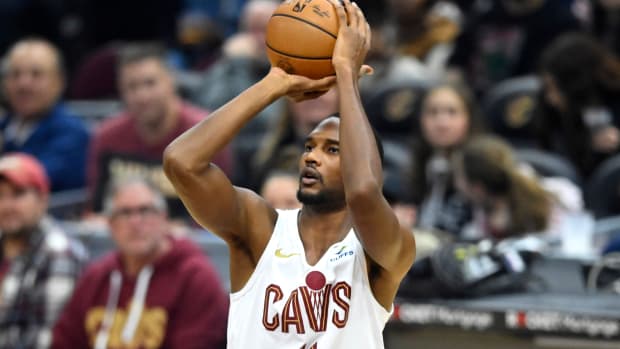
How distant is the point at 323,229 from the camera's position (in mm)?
4977

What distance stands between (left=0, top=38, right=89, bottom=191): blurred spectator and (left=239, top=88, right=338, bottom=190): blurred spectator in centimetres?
119

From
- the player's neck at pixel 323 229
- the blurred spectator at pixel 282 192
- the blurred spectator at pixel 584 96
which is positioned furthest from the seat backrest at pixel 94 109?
the player's neck at pixel 323 229

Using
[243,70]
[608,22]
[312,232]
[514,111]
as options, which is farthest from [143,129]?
[312,232]

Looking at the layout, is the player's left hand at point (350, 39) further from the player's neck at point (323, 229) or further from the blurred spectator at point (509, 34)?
the blurred spectator at point (509, 34)

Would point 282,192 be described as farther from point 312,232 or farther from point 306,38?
point 306,38

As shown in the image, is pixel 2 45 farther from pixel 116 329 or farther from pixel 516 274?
pixel 516 274

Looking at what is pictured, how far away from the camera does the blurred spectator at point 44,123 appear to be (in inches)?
365

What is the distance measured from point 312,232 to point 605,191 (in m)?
3.49

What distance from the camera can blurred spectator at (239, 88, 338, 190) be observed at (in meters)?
8.28

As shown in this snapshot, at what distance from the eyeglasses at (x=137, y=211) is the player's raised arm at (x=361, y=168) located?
9.17 feet

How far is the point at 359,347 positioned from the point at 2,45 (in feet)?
30.0

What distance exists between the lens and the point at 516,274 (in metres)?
6.90

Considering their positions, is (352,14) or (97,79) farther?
(97,79)

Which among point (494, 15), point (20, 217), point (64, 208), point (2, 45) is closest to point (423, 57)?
point (494, 15)
